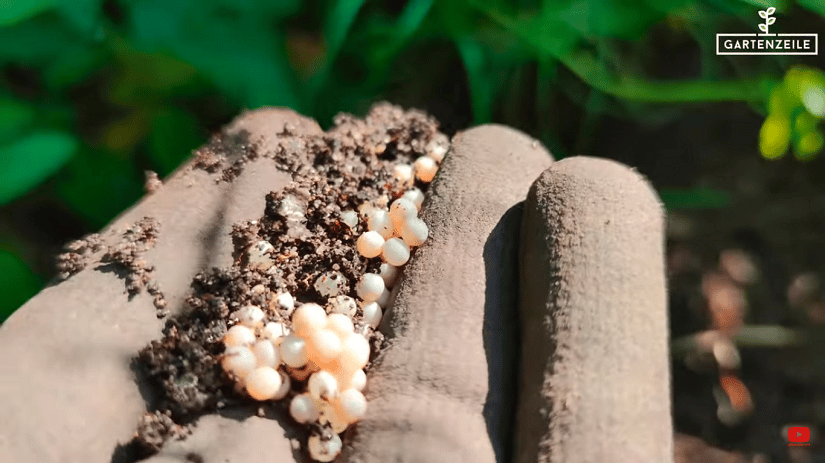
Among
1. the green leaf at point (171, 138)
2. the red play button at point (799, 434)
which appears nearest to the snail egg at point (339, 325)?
the green leaf at point (171, 138)

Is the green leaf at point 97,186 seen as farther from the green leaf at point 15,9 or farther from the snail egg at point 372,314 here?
the snail egg at point 372,314

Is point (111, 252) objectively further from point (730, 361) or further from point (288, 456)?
point (730, 361)

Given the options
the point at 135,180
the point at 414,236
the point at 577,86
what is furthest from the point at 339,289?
the point at 577,86

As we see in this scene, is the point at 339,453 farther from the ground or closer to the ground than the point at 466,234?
closer to the ground

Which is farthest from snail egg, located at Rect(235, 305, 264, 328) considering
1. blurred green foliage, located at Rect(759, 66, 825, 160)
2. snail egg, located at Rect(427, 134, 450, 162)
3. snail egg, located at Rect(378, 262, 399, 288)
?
blurred green foliage, located at Rect(759, 66, 825, 160)

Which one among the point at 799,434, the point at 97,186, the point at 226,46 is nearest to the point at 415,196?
the point at 226,46

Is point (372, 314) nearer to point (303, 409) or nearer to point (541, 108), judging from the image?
point (303, 409)

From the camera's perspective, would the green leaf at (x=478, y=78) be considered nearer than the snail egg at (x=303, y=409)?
No
